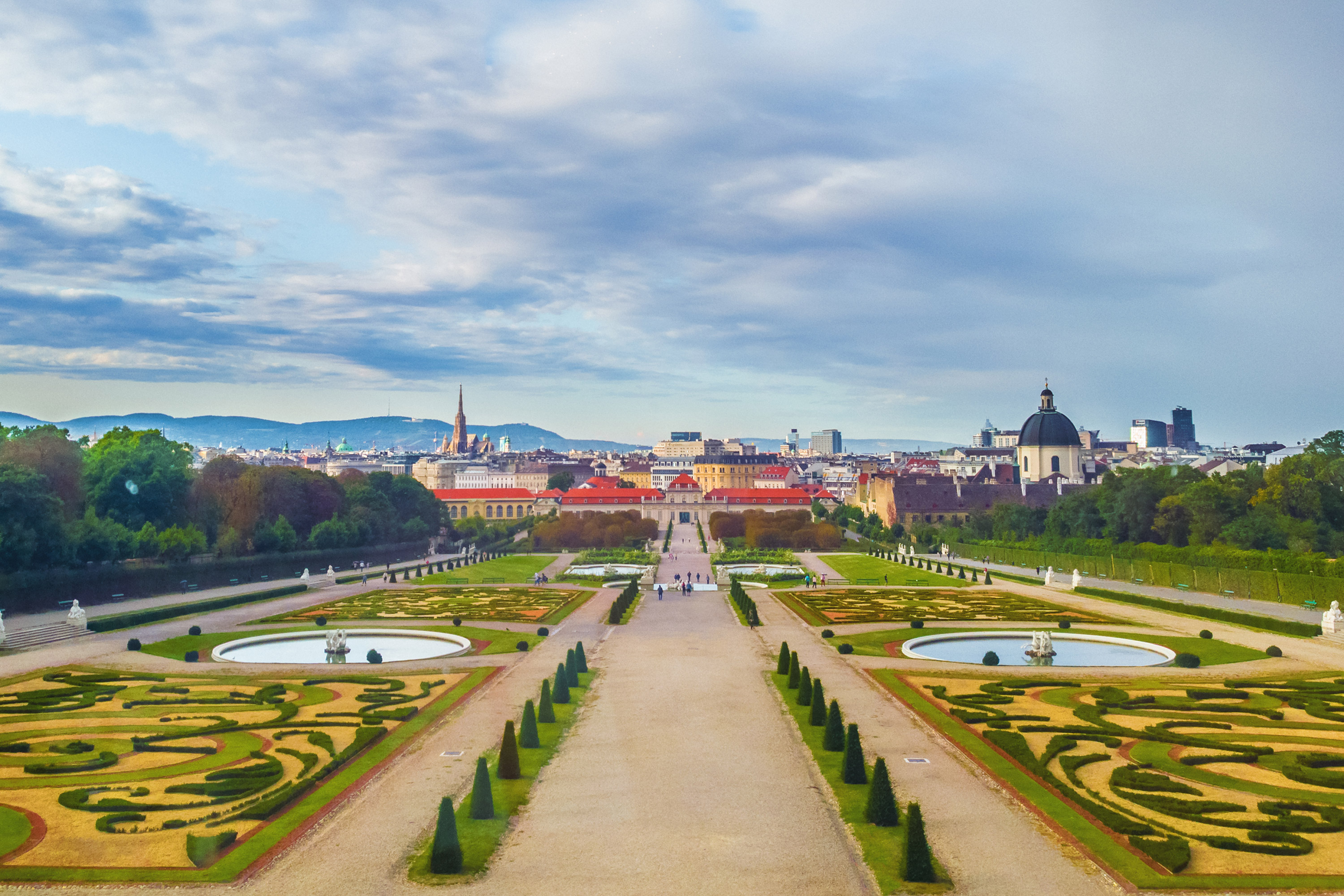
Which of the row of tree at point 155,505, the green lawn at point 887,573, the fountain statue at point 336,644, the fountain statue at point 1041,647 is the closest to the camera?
the fountain statue at point 1041,647

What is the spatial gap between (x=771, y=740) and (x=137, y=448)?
5633cm

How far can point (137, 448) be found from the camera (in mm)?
62156

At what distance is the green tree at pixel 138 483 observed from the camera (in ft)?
192

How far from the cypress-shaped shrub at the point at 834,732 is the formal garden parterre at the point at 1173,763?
2652 mm

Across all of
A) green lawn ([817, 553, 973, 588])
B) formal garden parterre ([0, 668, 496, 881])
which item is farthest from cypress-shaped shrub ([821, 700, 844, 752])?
green lawn ([817, 553, 973, 588])

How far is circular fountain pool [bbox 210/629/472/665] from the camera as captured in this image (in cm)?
3238

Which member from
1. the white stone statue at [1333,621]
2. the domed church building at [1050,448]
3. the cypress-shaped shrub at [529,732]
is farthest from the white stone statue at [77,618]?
the domed church building at [1050,448]

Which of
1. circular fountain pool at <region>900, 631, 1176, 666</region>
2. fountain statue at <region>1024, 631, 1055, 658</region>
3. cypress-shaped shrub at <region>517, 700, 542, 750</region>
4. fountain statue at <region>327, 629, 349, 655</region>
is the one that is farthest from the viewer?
fountain statue at <region>327, 629, 349, 655</region>

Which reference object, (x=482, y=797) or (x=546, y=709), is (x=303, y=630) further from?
(x=482, y=797)

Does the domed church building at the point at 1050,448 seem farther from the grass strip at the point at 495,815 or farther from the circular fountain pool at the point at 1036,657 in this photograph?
the grass strip at the point at 495,815

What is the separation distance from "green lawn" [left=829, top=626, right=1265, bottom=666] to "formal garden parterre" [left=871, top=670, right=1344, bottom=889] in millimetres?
3770

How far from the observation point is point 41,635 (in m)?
34.8

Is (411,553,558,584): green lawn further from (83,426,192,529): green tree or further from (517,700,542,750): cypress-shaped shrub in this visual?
(517,700,542,750): cypress-shaped shrub

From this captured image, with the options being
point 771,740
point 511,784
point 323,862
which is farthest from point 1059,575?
point 323,862
